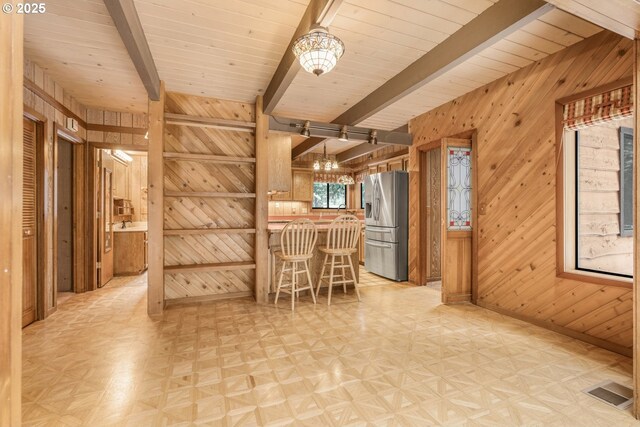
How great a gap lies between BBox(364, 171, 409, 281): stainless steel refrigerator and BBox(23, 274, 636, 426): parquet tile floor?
1.56m

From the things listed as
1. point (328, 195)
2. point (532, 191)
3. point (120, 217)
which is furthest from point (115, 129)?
point (532, 191)

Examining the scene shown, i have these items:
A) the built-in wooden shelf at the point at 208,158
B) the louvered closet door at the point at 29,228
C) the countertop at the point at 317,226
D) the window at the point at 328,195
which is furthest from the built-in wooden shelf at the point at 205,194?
the window at the point at 328,195

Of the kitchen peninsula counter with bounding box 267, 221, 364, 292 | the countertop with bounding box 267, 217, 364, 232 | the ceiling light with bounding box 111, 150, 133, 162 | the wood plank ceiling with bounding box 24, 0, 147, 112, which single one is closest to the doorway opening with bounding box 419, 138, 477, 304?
the kitchen peninsula counter with bounding box 267, 221, 364, 292

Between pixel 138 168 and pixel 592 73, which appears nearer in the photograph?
pixel 592 73

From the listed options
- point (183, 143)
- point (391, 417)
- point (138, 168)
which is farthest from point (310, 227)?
point (138, 168)

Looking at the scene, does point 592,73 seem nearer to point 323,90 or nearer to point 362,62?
point 362,62

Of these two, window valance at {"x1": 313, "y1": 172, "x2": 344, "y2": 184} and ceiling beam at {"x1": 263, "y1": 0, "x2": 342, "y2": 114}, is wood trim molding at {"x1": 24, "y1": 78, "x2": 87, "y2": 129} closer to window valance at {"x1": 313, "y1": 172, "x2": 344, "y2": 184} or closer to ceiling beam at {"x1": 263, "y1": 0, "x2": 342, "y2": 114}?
ceiling beam at {"x1": 263, "y1": 0, "x2": 342, "y2": 114}

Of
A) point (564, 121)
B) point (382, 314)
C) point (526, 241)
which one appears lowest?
point (382, 314)

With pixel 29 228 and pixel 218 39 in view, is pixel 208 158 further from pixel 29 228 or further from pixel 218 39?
pixel 29 228

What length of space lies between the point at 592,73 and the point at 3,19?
12.1ft

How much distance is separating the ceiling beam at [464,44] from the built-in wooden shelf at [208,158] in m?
1.77

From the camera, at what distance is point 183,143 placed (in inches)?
151

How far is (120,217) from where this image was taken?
20.0 feet

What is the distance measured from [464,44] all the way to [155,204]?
11.2ft
